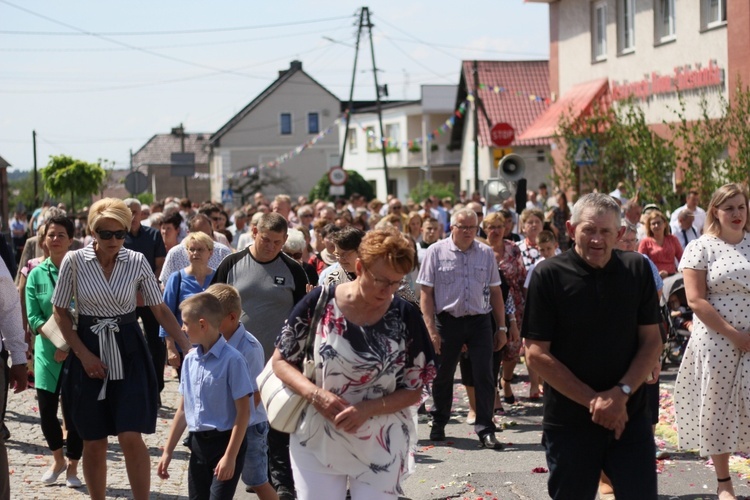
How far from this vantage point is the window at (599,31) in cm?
2958

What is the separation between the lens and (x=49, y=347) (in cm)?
834

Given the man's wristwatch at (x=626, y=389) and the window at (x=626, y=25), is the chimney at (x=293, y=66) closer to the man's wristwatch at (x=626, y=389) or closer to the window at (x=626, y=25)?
the window at (x=626, y=25)

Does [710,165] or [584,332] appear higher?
[710,165]

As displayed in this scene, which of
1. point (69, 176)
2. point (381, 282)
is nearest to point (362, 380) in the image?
point (381, 282)

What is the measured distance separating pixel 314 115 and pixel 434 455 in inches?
2978

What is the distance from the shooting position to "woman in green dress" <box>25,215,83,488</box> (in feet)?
27.4

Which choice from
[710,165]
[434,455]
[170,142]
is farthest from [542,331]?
[170,142]

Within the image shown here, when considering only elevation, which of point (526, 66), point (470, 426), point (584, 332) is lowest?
point (470, 426)

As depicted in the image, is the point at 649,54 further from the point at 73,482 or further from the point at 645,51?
the point at 73,482

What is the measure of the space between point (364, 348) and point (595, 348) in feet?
3.50

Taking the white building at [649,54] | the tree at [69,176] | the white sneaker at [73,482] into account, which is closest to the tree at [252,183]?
the tree at [69,176]

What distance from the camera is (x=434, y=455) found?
371 inches

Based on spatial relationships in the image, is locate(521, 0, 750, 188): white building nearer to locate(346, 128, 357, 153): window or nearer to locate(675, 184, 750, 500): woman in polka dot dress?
locate(675, 184, 750, 500): woman in polka dot dress

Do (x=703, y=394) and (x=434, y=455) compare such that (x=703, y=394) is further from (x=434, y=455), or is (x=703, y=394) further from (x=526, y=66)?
(x=526, y=66)
